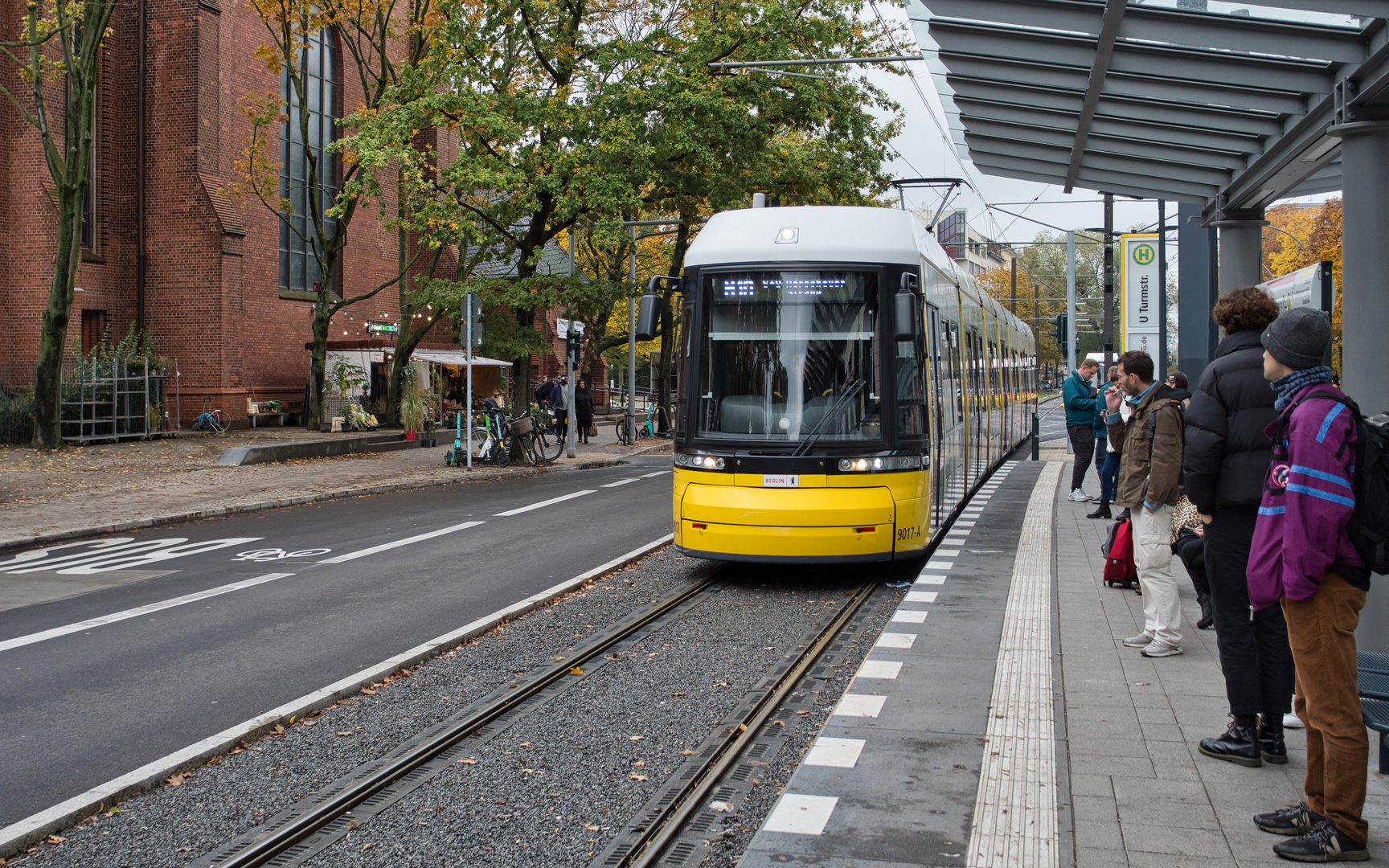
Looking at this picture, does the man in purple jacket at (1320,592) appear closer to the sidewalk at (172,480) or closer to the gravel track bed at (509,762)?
the gravel track bed at (509,762)

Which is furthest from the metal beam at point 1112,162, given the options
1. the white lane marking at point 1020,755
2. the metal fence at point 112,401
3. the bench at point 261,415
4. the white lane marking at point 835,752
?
the bench at point 261,415

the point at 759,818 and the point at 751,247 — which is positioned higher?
the point at 751,247

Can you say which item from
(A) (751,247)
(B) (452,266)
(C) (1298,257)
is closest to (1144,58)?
(A) (751,247)

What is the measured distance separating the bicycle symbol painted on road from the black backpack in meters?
10.0

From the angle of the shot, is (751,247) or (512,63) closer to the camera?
(751,247)

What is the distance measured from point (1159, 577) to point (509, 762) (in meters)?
4.07

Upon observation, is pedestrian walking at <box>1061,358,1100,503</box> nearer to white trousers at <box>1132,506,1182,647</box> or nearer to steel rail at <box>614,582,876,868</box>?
white trousers at <box>1132,506,1182,647</box>

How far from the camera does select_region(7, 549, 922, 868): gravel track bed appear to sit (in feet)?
14.3

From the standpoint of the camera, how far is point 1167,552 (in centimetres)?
705

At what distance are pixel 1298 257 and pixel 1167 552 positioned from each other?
50.3m

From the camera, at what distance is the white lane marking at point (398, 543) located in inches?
460

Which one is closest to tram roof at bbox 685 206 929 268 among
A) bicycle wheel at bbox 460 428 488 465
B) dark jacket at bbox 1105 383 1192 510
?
dark jacket at bbox 1105 383 1192 510

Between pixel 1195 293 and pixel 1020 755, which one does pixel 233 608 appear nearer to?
pixel 1020 755

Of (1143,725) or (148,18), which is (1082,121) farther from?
(148,18)
